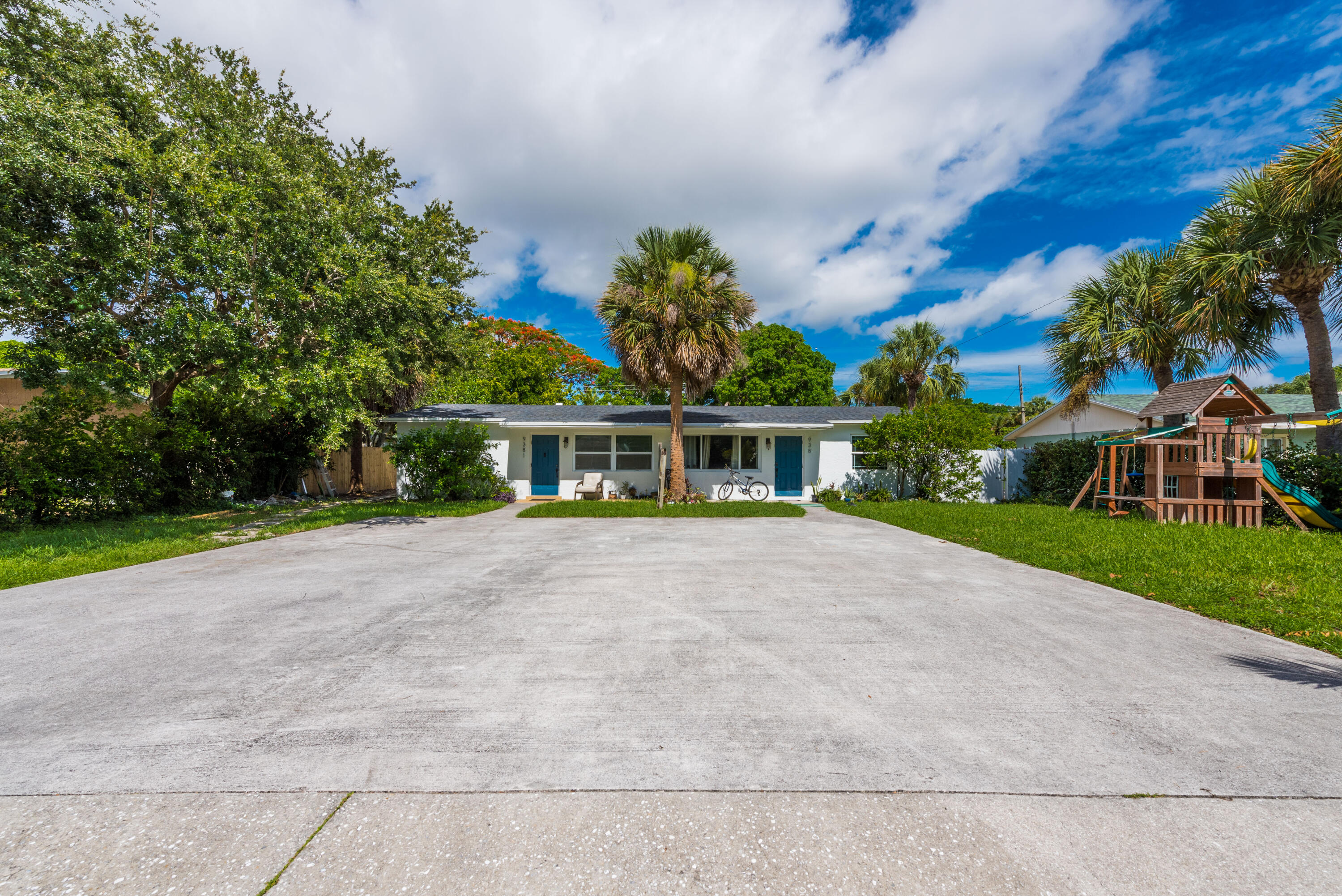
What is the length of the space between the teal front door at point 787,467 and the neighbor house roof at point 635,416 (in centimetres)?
71

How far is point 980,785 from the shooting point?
2.29 metres

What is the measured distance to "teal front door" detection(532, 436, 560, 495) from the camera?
53.9 ft

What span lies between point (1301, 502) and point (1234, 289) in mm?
3717

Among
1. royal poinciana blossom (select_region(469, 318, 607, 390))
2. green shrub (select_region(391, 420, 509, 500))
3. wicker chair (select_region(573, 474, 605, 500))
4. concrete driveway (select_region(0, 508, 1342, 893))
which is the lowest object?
concrete driveway (select_region(0, 508, 1342, 893))

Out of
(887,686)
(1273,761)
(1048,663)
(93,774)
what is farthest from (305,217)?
(1273,761)

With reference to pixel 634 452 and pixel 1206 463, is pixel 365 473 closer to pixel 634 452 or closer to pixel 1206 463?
pixel 634 452

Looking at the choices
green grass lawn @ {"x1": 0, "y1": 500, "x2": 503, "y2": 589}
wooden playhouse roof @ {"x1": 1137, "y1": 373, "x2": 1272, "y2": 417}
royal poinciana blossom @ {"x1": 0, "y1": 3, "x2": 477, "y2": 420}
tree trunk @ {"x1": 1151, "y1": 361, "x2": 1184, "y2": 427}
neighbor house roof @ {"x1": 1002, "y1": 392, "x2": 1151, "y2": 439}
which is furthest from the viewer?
neighbor house roof @ {"x1": 1002, "y1": 392, "x2": 1151, "y2": 439}

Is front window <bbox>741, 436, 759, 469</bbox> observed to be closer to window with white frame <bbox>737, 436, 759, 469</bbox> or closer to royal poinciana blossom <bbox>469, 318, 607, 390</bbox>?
window with white frame <bbox>737, 436, 759, 469</bbox>

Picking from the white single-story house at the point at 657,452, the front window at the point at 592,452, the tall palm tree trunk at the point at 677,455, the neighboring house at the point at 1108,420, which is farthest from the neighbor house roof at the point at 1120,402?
the front window at the point at 592,452

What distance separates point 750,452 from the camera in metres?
16.8

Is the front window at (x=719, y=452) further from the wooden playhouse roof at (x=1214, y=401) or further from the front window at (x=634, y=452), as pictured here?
the wooden playhouse roof at (x=1214, y=401)

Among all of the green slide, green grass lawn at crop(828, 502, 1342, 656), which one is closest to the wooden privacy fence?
green grass lawn at crop(828, 502, 1342, 656)

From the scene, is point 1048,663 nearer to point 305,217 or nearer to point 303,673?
point 303,673

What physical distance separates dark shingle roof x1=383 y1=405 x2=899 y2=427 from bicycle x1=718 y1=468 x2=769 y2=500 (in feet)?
5.57
